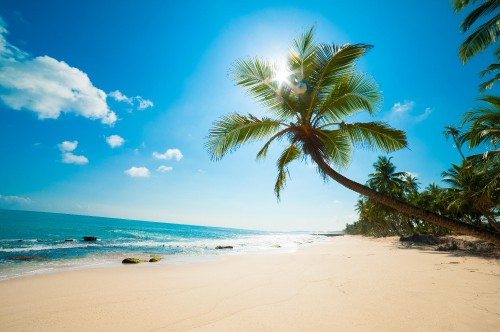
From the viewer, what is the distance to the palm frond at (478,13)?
22.0 feet

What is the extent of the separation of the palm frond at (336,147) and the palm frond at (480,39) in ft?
17.9

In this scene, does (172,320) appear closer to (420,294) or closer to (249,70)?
(249,70)

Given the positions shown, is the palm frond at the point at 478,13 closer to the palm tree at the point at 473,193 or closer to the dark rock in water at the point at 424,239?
the palm tree at the point at 473,193

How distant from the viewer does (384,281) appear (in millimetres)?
6715

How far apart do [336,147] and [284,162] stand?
1.21 m

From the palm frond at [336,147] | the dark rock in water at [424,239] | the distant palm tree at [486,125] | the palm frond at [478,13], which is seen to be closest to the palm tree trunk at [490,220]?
the dark rock in water at [424,239]

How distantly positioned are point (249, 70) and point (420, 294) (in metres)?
6.39

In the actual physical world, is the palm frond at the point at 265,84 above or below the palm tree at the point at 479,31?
below

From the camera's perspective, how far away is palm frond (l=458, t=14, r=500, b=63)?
262 inches

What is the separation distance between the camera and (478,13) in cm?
706

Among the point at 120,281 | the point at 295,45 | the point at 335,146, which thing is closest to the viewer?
the point at 295,45

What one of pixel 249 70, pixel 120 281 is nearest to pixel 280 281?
pixel 120 281

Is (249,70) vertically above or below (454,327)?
above

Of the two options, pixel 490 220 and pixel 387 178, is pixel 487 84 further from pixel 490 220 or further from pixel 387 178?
pixel 387 178
